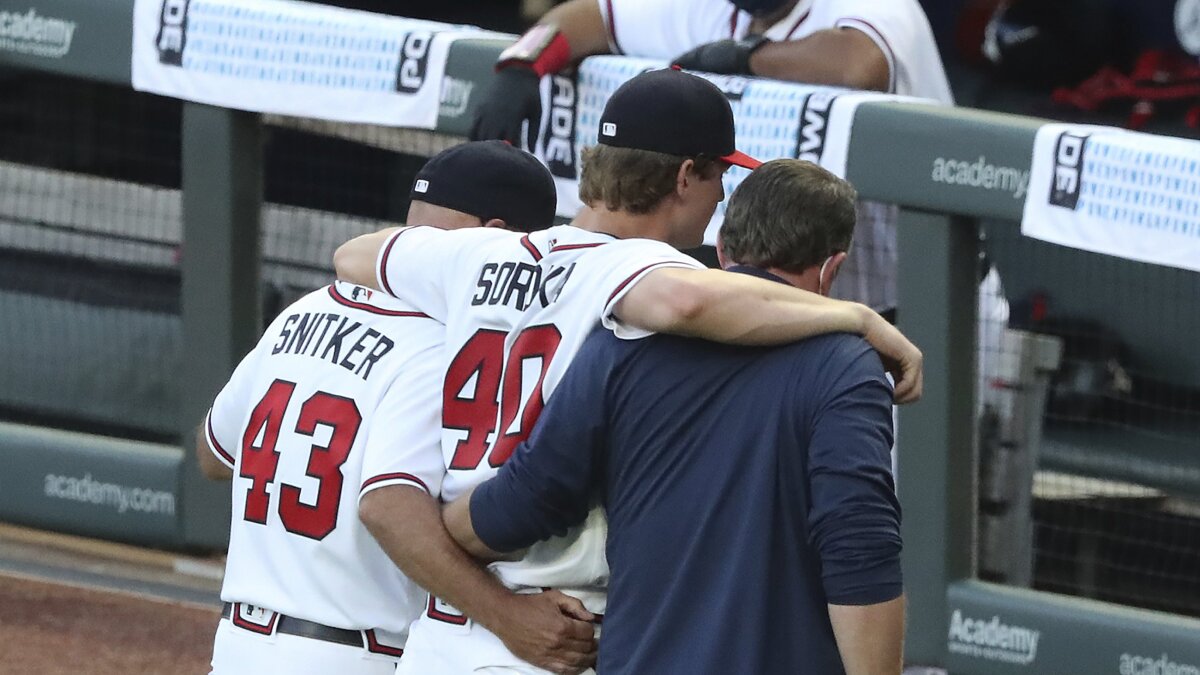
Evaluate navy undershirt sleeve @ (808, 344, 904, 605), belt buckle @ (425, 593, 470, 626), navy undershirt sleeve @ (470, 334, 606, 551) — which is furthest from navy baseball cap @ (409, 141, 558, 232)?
navy undershirt sleeve @ (808, 344, 904, 605)

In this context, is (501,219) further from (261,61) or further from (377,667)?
(261,61)

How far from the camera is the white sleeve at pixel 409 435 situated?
255 cm

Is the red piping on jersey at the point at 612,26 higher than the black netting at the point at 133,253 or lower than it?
higher

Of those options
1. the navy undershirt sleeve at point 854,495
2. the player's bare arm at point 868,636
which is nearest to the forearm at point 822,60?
the navy undershirt sleeve at point 854,495

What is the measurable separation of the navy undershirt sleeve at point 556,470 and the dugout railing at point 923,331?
152cm

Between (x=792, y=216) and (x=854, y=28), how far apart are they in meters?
1.88

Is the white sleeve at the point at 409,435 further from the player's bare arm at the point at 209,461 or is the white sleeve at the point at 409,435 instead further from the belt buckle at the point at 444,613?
the player's bare arm at the point at 209,461

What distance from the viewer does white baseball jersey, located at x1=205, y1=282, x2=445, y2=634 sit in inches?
105

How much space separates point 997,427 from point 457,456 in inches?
67.6

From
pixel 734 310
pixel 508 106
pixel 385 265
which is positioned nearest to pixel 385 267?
pixel 385 265

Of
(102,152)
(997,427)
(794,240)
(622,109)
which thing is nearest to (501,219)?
(622,109)

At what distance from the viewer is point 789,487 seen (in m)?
2.23

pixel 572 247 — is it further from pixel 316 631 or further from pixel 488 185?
pixel 316 631

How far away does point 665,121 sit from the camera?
2455 millimetres
